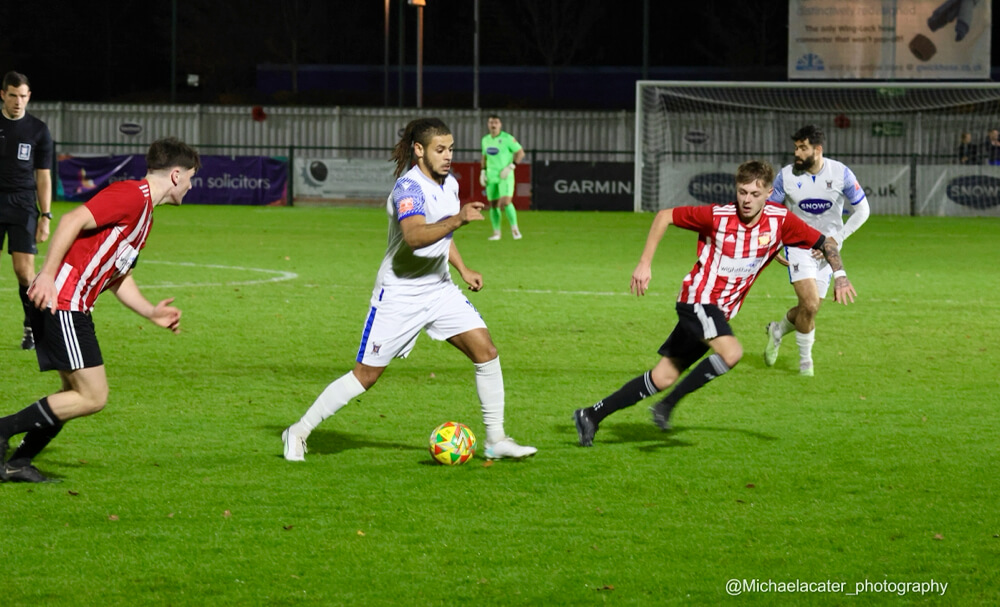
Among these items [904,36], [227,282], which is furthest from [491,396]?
[904,36]

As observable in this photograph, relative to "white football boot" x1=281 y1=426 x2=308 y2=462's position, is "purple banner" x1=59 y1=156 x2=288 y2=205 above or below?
above

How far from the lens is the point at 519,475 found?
20.6ft

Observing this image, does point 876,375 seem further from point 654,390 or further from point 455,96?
point 455,96

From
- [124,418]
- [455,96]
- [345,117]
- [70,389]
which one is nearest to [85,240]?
[70,389]

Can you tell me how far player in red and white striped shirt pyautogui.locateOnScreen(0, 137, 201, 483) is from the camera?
547 centimetres

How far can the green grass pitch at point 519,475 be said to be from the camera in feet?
15.4

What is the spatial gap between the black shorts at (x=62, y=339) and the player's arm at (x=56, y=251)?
0.14m

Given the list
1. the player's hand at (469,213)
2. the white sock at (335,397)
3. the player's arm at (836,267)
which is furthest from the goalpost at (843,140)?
the player's hand at (469,213)

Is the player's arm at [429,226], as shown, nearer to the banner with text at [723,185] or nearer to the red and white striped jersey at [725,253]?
the red and white striped jersey at [725,253]

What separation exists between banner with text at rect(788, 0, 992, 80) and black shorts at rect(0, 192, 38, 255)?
26.4 meters

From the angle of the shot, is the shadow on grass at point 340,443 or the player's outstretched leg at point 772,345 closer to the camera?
the shadow on grass at point 340,443

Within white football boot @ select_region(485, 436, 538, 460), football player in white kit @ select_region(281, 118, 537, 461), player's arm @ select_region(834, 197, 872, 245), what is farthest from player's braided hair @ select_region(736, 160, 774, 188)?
player's arm @ select_region(834, 197, 872, 245)

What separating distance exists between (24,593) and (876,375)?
6497 mm

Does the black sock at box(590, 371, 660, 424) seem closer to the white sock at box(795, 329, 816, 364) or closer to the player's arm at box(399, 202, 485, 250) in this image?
the player's arm at box(399, 202, 485, 250)
